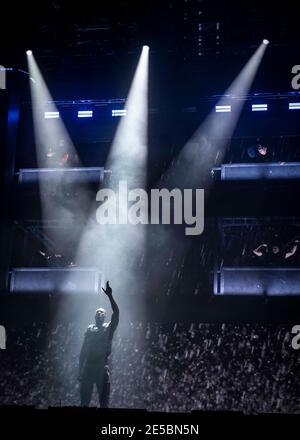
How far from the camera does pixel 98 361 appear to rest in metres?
Result: 6.14

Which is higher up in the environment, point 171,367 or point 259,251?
point 259,251

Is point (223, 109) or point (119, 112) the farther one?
point (119, 112)

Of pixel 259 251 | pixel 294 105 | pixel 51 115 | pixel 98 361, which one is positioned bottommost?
pixel 98 361

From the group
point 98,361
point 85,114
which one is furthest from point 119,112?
point 98,361

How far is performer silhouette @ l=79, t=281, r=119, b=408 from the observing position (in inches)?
237

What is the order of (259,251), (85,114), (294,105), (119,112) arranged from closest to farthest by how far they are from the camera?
(259,251)
(294,105)
(119,112)
(85,114)

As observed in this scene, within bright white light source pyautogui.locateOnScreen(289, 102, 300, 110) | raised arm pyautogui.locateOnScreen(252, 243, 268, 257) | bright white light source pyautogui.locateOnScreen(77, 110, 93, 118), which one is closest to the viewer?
raised arm pyautogui.locateOnScreen(252, 243, 268, 257)

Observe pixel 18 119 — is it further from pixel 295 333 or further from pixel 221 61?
pixel 295 333

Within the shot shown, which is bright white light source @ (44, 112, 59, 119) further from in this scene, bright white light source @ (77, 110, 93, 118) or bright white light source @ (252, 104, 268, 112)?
bright white light source @ (252, 104, 268, 112)

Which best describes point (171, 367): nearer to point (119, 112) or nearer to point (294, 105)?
point (119, 112)

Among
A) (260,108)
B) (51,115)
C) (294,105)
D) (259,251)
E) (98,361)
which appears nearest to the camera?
(98,361)

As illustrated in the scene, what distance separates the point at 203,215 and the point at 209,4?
135 inches

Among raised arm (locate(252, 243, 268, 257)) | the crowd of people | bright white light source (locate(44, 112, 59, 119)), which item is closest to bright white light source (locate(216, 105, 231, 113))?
raised arm (locate(252, 243, 268, 257))
